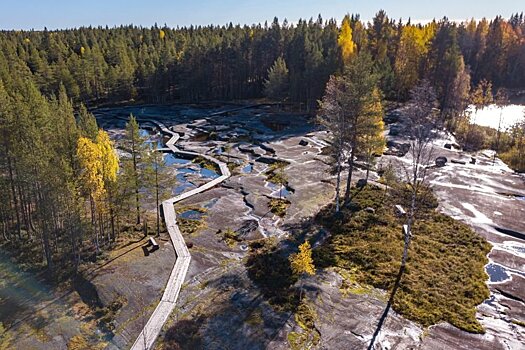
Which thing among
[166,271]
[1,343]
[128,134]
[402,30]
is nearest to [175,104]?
[402,30]

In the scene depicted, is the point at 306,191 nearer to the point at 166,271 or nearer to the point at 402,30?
the point at 166,271

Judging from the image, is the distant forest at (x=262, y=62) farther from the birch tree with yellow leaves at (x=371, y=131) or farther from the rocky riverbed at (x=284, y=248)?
the birch tree with yellow leaves at (x=371, y=131)

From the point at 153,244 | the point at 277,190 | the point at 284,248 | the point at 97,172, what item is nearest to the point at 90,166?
the point at 97,172

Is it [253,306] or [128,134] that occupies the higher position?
[128,134]

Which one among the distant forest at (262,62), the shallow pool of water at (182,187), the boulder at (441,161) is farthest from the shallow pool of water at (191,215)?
the distant forest at (262,62)

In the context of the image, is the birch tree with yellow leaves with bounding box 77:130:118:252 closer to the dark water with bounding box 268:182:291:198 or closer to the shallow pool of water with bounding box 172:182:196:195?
the shallow pool of water with bounding box 172:182:196:195

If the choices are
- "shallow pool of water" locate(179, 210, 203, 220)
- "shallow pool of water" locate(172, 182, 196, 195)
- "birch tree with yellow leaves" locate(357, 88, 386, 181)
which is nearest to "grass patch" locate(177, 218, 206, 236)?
"shallow pool of water" locate(179, 210, 203, 220)

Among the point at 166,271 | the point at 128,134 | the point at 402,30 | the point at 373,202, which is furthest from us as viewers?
the point at 402,30
